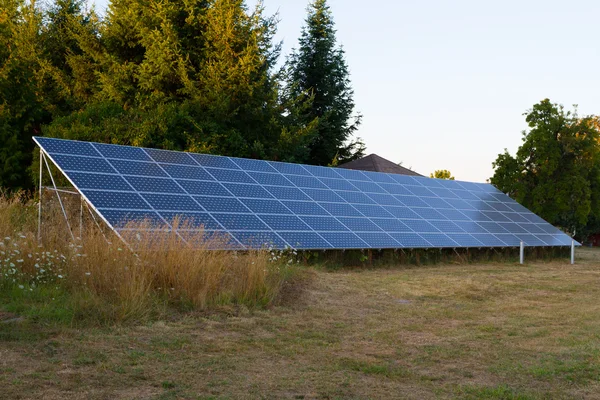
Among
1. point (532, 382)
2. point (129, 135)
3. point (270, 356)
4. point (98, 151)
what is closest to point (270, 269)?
point (270, 356)

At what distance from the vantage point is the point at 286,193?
18781 millimetres

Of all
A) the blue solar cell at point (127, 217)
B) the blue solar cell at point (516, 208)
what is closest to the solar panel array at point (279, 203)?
the blue solar cell at point (127, 217)

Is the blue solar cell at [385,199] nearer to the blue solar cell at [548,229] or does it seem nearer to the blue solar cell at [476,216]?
the blue solar cell at [476,216]

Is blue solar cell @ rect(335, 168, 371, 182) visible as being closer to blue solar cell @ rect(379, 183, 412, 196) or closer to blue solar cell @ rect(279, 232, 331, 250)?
blue solar cell @ rect(379, 183, 412, 196)

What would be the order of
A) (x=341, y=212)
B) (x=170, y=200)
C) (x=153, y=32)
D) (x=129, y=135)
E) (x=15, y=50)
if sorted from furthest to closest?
1. (x=15, y=50)
2. (x=153, y=32)
3. (x=129, y=135)
4. (x=341, y=212)
5. (x=170, y=200)

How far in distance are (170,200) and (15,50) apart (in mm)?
20486

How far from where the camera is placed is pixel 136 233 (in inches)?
393

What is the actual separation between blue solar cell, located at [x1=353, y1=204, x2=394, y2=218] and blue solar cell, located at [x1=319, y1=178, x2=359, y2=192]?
1.15 m

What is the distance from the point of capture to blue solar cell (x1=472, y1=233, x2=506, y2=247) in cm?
2099

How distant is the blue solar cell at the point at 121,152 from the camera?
655 inches

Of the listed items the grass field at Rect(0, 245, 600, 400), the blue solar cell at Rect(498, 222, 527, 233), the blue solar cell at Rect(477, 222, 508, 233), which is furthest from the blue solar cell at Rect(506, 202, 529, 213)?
the grass field at Rect(0, 245, 600, 400)

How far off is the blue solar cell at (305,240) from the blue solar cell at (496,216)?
32.2ft

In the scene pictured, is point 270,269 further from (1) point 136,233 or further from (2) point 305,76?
(2) point 305,76

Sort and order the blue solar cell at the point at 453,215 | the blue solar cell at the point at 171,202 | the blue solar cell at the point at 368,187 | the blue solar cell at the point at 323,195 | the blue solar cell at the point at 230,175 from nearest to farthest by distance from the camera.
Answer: the blue solar cell at the point at 171,202, the blue solar cell at the point at 230,175, the blue solar cell at the point at 323,195, the blue solar cell at the point at 368,187, the blue solar cell at the point at 453,215
